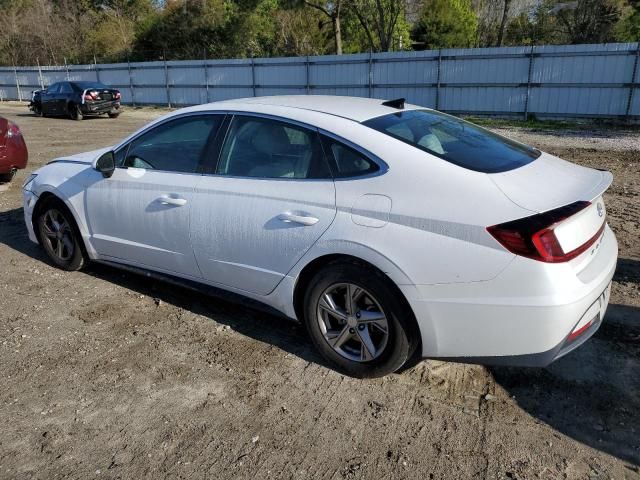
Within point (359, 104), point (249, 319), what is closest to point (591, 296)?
point (359, 104)

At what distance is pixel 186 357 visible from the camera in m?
3.66

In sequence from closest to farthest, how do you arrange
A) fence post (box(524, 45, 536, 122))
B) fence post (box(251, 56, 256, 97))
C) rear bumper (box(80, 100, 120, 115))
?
1. fence post (box(524, 45, 536, 122))
2. rear bumper (box(80, 100, 120, 115))
3. fence post (box(251, 56, 256, 97))

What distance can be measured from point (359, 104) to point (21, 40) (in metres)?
47.8

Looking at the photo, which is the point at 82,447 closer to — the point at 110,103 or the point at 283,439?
the point at 283,439

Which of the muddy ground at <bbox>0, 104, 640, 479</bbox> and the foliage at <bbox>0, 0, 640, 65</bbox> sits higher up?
the foliage at <bbox>0, 0, 640, 65</bbox>

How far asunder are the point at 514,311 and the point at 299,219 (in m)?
1.30

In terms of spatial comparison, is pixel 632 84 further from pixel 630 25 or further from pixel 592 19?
pixel 592 19

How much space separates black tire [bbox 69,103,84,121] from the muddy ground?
18.6 metres

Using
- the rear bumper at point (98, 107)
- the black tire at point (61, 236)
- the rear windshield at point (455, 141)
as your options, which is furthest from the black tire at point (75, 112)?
the rear windshield at point (455, 141)

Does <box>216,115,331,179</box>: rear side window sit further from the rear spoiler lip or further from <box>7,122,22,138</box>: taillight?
<box>7,122,22,138</box>: taillight

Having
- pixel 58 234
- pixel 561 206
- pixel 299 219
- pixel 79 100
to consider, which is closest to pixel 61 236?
pixel 58 234

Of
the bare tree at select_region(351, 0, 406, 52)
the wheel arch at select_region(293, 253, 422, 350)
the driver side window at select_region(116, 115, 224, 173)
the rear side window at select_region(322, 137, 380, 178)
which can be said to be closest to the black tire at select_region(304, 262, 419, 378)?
the wheel arch at select_region(293, 253, 422, 350)

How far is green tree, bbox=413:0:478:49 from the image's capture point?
112ft

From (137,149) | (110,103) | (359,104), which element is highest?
(359,104)
